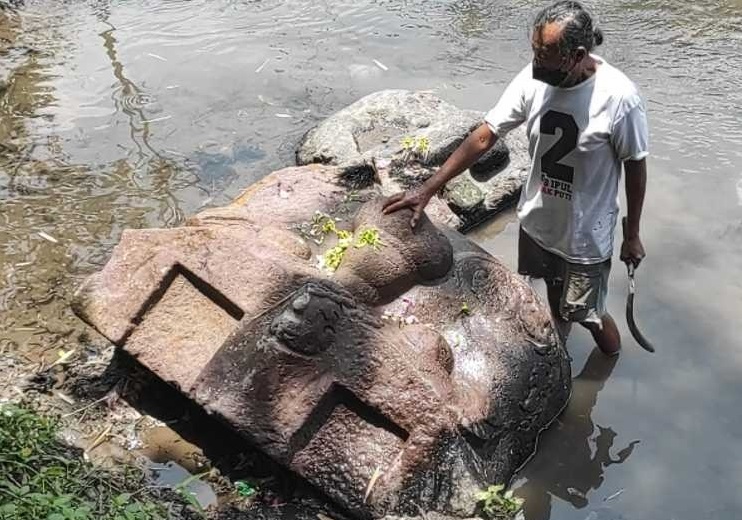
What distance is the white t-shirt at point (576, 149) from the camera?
3928 millimetres

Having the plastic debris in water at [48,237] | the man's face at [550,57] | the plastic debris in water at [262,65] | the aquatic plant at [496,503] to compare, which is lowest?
the aquatic plant at [496,503]

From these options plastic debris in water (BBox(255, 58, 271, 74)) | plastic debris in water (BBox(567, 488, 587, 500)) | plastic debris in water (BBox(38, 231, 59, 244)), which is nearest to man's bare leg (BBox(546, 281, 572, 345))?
plastic debris in water (BBox(567, 488, 587, 500))

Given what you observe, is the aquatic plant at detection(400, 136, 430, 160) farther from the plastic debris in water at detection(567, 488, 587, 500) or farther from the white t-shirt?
the plastic debris in water at detection(567, 488, 587, 500)

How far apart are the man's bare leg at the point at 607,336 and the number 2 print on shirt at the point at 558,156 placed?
0.99 m

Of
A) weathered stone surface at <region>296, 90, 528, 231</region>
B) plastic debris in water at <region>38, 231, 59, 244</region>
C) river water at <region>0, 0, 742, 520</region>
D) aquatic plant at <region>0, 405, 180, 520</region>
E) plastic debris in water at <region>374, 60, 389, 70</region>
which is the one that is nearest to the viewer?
aquatic plant at <region>0, 405, 180, 520</region>

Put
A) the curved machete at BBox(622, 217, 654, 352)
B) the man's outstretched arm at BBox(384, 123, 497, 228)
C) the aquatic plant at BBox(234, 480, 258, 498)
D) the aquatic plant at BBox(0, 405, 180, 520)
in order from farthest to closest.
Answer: the curved machete at BBox(622, 217, 654, 352) < the man's outstretched arm at BBox(384, 123, 497, 228) < the aquatic plant at BBox(234, 480, 258, 498) < the aquatic plant at BBox(0, 405, 180, 520)

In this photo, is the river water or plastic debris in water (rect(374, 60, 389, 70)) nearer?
the river water

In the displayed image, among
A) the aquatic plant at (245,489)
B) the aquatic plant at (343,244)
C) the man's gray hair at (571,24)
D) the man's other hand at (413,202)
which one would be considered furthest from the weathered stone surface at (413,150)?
the aquatic plant at (245,489)

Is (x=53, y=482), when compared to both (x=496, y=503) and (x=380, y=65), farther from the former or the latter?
(x=380, y=65)

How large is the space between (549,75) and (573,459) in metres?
2.02

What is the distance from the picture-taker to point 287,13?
9.55 meters

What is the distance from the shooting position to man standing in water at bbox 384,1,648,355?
387 cm

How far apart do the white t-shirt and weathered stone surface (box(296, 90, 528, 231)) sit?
169cm

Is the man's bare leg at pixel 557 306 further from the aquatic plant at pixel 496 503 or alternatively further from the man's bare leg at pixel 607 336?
the aquatic plant at pixel 496 503
